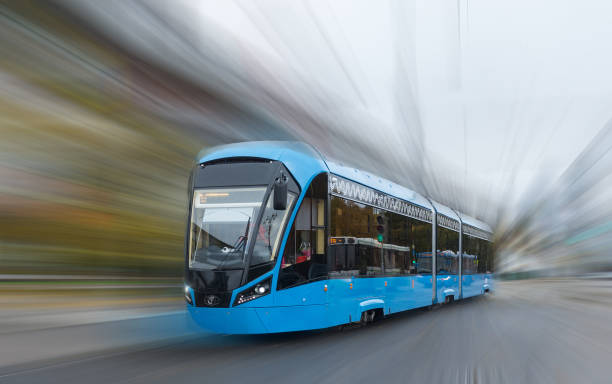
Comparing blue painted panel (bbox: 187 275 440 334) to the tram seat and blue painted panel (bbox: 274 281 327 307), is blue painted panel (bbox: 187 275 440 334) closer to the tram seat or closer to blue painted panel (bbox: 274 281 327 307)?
blue painted panel (bbox: 274 281 327 307)

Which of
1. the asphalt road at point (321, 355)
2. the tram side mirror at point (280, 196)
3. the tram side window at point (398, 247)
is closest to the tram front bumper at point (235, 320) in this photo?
the asphalt road at point (321, 355)

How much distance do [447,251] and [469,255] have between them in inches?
145

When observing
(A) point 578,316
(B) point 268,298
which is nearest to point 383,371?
(B) point 268,298

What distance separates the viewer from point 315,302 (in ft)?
32.3

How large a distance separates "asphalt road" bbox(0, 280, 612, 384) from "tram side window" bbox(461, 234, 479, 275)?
302 inches

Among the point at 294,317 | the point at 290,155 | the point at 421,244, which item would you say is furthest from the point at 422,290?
the point at 290,155

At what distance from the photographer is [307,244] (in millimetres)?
9828

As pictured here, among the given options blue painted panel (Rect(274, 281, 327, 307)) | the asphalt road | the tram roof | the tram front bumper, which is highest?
the tram roof

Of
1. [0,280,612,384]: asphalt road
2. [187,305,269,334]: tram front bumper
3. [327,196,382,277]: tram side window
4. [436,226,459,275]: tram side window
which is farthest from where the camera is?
[436,226,459,275]: tram side window

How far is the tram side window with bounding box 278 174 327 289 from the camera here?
30.9 feet

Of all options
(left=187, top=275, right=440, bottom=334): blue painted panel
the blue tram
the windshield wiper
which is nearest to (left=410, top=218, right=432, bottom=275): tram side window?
the blue tram

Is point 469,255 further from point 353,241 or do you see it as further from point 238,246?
point 238,246

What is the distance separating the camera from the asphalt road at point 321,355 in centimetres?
718

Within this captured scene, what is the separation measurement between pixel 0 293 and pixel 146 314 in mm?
2374
